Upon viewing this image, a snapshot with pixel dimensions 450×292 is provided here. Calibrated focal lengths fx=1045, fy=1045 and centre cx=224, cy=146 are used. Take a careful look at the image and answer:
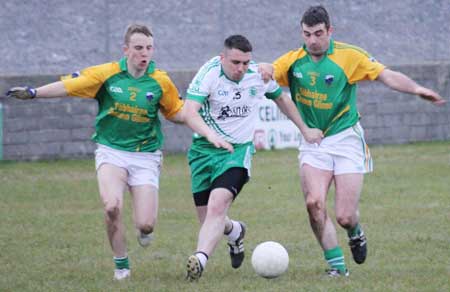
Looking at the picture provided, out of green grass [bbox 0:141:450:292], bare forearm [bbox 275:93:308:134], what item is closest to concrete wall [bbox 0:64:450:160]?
green grass [bbox 0:141:450:292]

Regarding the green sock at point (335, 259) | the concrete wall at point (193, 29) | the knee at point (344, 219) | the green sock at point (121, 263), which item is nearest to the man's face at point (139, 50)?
the green sock at point (121, 263)

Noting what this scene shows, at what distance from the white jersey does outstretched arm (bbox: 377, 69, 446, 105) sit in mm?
886

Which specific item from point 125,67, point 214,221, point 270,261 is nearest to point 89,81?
point 125,67

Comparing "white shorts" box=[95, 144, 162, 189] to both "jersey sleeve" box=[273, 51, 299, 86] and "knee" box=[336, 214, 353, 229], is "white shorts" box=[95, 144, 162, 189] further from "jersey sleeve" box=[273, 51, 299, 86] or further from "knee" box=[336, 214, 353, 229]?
"knee" box=[336, 214, 353, 229]

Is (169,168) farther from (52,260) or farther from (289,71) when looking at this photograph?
(289,71)

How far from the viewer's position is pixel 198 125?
314 inches

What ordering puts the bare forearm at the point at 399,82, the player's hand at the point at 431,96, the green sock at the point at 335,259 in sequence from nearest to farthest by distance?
the player's hand at the point at 431,96, the bare forearm at the point at 399,82, the green sock at the point at 335,259

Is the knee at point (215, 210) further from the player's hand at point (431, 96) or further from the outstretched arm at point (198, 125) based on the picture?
the player's hand at point (431, 96)

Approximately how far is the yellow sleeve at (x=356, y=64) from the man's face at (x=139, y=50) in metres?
1.47

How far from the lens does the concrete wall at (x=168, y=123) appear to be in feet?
57.2

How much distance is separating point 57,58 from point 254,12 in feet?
12.5

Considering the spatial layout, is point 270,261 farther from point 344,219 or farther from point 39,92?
point 39,92

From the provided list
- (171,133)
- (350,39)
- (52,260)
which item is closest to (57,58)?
(171,133)

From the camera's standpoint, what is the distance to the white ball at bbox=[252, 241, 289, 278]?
7.93 metres
